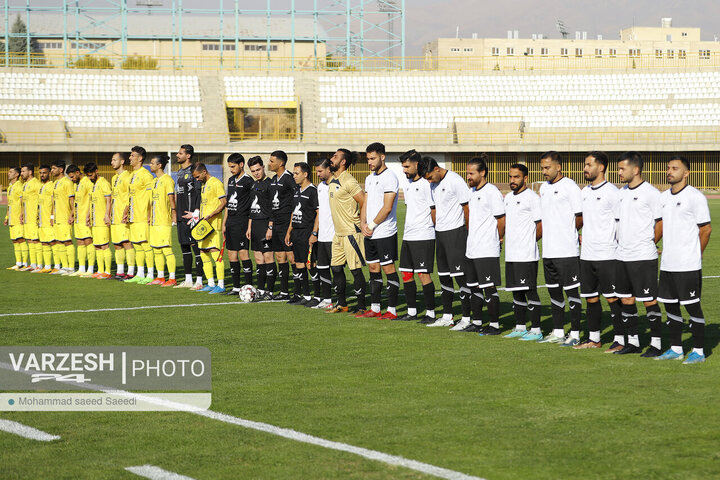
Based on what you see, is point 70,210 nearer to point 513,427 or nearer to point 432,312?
point 432,312

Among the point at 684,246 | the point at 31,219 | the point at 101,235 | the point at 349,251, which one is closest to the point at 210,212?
the point at 101,235

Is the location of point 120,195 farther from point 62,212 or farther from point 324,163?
point 324,163

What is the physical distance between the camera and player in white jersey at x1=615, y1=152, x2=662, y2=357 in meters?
8.73

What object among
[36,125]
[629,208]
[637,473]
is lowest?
[637,473]

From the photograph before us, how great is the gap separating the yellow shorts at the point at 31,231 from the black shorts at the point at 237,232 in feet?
21.6

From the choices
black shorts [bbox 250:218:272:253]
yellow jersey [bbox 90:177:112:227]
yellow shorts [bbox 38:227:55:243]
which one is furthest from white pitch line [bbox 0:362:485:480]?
yellow shorts [bbox 38:227:55:243]

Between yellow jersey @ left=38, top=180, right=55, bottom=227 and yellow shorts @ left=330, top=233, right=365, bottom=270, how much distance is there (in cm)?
911

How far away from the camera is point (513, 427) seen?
6219 mm

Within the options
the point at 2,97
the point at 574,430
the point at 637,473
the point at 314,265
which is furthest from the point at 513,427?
the point at 2,97

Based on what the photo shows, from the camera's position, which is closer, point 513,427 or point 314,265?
point 513,427

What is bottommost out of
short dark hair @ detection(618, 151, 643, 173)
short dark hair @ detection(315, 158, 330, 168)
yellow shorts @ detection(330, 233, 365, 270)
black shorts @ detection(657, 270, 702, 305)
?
black shorts @ detection(657, 270, 702, 305)

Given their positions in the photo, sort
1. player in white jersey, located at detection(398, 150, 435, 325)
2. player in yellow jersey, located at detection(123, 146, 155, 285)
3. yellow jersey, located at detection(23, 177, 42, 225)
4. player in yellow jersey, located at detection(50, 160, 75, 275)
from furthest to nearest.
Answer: yellow jersey, located at detection(23, 177, 42, 225) < player in yellow jersey, located at detection(50, 160, 75, 275) < player in yellow jersey, located at detection(123, 146, 155, 285) < player in white jersey, located at detection(398, 150, 435, 325)

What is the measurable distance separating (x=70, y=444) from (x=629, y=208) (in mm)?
5826

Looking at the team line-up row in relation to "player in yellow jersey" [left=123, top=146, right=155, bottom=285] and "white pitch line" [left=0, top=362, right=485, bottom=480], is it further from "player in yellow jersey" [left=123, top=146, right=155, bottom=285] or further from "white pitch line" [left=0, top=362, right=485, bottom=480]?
"white pitch line" [left=0, top=362, right=485, bottom=480]
